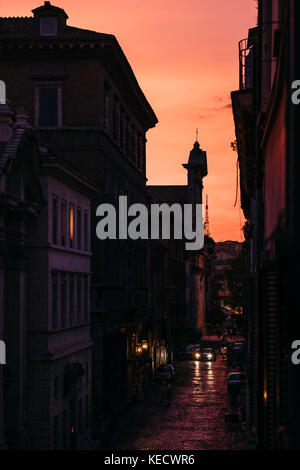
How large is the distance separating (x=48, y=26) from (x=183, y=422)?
22254 mm

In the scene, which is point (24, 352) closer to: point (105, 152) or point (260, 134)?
point (260, 134)

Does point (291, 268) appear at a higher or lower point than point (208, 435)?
higher

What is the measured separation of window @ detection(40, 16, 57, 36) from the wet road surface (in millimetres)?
21233

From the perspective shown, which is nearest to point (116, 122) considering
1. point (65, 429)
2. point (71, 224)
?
point (71, 224)

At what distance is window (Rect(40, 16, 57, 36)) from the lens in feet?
165

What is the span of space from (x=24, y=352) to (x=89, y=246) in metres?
13.4

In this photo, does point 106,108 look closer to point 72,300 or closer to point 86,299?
point 86,299

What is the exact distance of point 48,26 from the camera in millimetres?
50531

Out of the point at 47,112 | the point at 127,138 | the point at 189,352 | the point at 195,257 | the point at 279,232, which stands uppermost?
the point at 127,138

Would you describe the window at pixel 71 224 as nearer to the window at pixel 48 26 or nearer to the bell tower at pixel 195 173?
the window at pixel 48 26

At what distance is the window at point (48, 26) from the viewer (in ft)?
165

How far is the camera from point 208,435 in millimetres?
42781

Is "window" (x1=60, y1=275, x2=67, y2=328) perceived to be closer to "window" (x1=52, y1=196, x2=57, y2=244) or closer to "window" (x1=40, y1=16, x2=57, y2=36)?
"window" (x1=52, y1=196, x2=57, y2=244)
